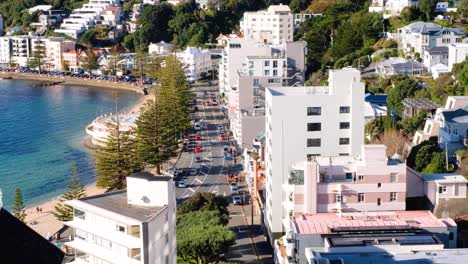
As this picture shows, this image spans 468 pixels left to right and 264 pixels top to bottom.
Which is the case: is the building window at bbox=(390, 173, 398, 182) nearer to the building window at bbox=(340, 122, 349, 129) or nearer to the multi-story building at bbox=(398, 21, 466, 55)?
the building window at bbox=(340, 122, 349, 129)

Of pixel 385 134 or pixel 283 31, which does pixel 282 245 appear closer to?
pixel 385 134

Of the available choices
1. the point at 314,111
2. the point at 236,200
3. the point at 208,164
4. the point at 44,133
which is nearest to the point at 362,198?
the point at 314,111

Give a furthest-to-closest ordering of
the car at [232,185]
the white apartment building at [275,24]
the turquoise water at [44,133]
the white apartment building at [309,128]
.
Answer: the white apartment building at [275,24], the turquoise water at [44,133], the car at [232,185], the white apartment building at [309,128]

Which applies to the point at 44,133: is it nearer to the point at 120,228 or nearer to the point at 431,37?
the point at 431,37

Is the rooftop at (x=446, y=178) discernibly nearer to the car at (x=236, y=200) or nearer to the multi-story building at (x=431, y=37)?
the car at (x=236, y=200)

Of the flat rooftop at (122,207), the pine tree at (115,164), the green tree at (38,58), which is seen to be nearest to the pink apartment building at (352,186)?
the flat rooftop at (122,207)
